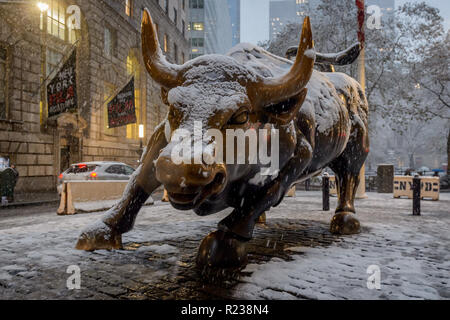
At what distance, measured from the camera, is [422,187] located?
12.5m

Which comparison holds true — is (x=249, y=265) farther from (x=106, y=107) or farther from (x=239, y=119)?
(x=106, y=107)

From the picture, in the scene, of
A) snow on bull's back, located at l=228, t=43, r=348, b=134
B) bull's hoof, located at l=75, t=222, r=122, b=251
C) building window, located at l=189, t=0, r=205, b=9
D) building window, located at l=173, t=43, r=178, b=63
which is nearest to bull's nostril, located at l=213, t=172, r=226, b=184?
snow on bull's back, located at l=228, t=43, r=348, b=134

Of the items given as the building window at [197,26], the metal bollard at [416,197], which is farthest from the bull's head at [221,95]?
the building window at [197,26]

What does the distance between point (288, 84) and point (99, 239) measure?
2690 millimetres

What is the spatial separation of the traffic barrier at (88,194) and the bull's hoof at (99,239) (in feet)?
14.4

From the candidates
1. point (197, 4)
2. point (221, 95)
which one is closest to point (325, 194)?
point (221, 95)

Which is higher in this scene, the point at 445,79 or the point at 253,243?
the point at 445,79

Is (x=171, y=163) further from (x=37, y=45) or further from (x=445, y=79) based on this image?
(x=445, y=79)

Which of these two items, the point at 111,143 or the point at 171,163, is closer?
the point at 171,163

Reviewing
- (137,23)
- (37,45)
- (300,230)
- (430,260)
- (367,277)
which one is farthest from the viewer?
(137,23)

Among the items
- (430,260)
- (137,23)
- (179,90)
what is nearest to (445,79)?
(137,23)

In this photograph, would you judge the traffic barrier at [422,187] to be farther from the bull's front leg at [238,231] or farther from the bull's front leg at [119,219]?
the bull's front leg at [119,219]
